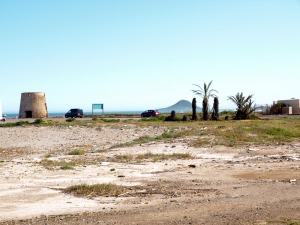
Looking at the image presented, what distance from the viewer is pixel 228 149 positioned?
2155 cm

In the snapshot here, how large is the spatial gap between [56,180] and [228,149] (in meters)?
9.95

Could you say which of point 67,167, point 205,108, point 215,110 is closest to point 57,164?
point 67,167

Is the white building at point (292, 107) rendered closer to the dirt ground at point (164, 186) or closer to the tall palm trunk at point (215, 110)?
the tall palm trunk at point (215, 110)

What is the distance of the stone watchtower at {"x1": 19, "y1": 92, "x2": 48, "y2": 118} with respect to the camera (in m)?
60.5

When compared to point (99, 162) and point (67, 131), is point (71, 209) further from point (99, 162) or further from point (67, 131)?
point (67, 131)

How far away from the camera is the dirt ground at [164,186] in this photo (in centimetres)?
968

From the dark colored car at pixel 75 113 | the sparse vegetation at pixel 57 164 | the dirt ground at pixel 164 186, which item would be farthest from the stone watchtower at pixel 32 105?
the sparse vegetation at pixel 57 164

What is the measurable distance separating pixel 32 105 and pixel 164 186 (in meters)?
50.2

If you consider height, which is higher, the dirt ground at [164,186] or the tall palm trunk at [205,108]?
the tall palm trunk at [205,108]

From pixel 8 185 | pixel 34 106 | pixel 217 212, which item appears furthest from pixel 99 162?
pixel 34 106

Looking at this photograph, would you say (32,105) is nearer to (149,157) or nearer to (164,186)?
(149,157)

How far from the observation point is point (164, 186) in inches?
510

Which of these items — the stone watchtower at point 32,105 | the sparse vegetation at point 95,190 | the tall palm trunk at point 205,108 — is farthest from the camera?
the stone watchtower at point 32,105

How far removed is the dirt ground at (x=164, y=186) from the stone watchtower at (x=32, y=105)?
3777 centimetres
